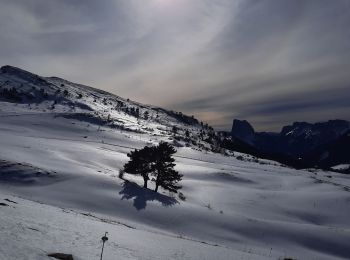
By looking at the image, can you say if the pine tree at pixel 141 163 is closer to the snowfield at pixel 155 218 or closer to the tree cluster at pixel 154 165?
the tree cluster at pixel 154 165

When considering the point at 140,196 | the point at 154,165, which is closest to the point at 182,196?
the point at 154,165

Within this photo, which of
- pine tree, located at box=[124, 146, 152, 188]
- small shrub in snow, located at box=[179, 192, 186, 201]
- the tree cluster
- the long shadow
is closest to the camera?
the long shadow

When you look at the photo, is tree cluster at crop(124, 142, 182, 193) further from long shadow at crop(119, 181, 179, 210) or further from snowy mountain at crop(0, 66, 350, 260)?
long shadow at crop(119, 181, 179, 210)

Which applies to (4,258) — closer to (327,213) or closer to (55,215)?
(55,215)

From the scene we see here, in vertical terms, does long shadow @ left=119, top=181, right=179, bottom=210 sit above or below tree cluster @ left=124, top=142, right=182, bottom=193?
below

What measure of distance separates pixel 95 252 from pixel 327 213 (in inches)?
1667

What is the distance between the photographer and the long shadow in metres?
37.6

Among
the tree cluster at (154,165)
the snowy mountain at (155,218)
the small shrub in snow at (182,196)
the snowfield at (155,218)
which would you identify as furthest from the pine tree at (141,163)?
the small shrub in snow at (182,196)

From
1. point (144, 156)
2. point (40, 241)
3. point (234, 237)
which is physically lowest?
point (234, 237)

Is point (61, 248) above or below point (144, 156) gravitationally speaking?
below

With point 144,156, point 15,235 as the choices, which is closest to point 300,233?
point 144,156

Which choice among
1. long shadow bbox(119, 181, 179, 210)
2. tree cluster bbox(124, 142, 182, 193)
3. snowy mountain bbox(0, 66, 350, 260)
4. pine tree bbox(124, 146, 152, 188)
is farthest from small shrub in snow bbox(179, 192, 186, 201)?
long shadow bbox(119, 181, 179, 210)

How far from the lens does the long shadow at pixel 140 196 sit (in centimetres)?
3762

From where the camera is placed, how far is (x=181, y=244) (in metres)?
23.3
